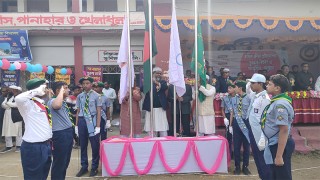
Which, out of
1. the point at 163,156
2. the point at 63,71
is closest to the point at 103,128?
the point at 163,156

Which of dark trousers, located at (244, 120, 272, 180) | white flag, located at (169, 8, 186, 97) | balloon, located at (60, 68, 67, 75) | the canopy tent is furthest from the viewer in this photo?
balloon, located at (60, 68, 67, 75)

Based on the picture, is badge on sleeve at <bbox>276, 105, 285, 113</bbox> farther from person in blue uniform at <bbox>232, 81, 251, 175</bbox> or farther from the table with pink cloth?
A: the table with pink cloth

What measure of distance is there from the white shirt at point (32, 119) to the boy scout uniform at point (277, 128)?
261 centimetres

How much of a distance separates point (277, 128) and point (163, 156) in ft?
9.07

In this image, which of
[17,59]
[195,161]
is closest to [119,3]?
[17,59]

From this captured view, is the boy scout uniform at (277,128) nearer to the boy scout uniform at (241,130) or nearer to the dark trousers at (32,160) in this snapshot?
the boy scout uniform at (241,130)

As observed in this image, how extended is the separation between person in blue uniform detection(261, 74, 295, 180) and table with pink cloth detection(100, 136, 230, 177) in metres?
2.35

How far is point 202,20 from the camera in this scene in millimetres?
9766

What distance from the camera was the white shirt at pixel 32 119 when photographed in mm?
4094

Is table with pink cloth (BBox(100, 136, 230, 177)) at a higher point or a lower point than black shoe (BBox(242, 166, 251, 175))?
higher

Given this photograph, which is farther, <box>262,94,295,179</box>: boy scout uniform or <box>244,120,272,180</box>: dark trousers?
<box>244,120,272,180</box>: dark trousers

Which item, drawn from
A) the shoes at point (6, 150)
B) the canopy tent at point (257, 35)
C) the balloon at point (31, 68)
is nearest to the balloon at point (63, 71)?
the balloon at point (31, 68)

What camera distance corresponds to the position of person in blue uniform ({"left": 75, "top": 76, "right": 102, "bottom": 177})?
240 inches

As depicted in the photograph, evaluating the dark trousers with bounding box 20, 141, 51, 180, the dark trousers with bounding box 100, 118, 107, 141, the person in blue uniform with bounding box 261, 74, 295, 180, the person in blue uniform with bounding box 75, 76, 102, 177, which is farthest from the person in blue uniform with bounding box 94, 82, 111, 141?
the person in blue uniform with bounding box 261, 74, 295, 180
